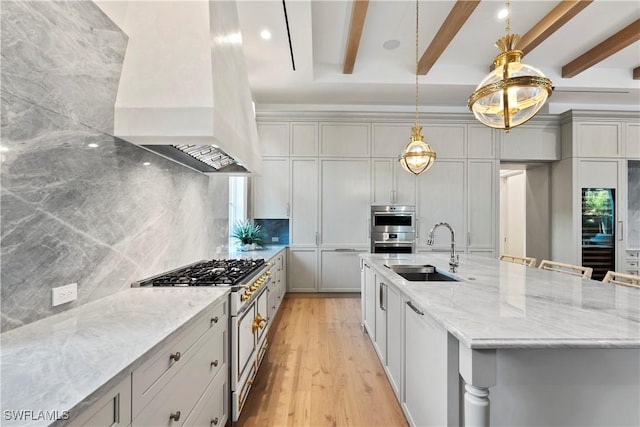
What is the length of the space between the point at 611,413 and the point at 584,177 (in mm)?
4524

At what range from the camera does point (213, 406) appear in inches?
57.7

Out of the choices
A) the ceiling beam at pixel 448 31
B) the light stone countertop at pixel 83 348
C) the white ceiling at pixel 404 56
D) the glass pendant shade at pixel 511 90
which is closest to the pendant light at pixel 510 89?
the glass pendant shade at pixel 511 90

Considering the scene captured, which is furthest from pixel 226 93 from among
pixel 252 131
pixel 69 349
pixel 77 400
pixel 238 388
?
pixel 238 388

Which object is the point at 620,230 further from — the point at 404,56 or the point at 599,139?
the point at 404,56

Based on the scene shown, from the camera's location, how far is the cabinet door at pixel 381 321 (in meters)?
2.18

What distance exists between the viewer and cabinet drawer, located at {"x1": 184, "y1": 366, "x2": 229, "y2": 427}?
1.28m

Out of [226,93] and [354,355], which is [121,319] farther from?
[354,355]

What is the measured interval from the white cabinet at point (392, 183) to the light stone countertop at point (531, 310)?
8.47ft

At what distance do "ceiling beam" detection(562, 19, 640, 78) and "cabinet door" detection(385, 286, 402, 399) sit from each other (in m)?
4.01

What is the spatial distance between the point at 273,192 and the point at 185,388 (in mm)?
3438

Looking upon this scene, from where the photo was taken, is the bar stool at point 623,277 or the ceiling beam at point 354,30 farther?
the ceiling beam at point 354,30

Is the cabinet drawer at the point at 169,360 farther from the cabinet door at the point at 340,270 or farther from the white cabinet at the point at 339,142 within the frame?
the white cabinet at the point at 339,142

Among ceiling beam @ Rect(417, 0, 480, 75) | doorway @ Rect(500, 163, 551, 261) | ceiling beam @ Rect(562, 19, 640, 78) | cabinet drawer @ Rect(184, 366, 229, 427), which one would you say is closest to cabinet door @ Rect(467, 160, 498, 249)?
doorway @ Rect(500, 163, 551, 261)

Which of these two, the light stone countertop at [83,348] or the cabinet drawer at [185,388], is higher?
the light stone countertop at [83,348]
